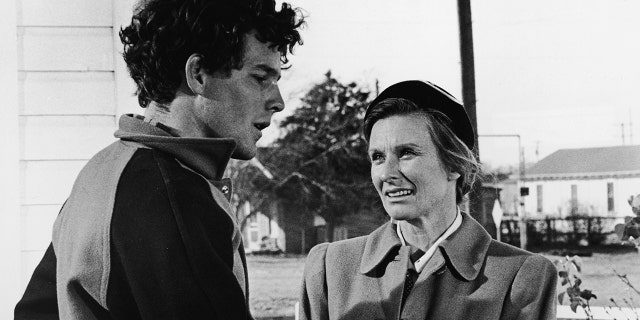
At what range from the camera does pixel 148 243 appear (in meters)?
0.92

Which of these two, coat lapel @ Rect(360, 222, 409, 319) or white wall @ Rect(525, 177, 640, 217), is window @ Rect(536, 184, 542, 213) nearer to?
white wall @ Rect(525, 177, 640, 217)

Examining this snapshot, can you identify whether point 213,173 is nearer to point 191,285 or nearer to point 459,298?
point 191,285

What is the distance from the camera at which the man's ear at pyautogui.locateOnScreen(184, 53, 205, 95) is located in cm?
108

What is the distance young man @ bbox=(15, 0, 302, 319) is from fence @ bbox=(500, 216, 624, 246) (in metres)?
1.89

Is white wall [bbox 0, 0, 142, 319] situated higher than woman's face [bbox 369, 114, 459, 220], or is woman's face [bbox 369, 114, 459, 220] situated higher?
white wall [bbox 0, 0, 142, 319]


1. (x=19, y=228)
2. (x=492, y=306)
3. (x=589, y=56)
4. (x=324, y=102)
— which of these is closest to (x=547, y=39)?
(x=589, y=56)

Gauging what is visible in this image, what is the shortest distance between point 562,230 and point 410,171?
1367 mm

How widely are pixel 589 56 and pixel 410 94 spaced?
1.35 meters

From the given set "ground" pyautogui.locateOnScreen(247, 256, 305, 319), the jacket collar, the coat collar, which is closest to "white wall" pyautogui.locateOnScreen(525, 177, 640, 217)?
"ground" pyautogui.locateOnScreen(247, 256, 305, 319)

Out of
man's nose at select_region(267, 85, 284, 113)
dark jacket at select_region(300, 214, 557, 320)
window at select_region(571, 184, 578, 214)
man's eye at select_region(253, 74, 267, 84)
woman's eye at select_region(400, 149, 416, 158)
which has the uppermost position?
man's eye at select_region(253, 74, 267, 84)

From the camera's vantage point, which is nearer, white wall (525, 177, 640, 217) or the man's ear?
the man's ear

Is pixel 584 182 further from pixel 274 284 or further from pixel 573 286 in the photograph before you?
pixel 274 284

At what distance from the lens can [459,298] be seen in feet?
5.30

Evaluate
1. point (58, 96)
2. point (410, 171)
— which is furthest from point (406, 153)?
point (58, 96)
